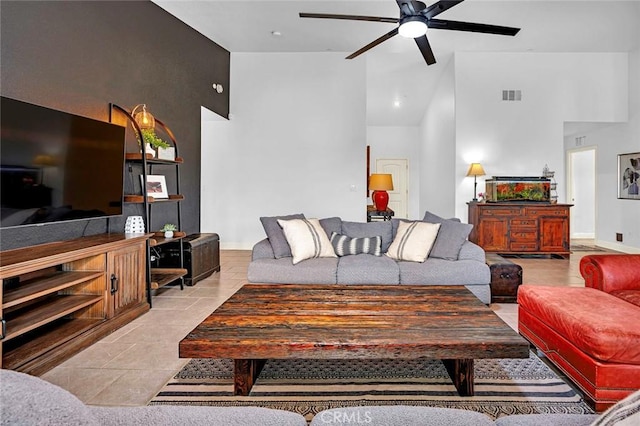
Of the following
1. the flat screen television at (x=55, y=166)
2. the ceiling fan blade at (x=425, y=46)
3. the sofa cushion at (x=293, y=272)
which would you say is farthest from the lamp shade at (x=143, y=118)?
the ceiling fan blade at (x=425, y=46)

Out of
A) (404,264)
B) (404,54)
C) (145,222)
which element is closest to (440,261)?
(404,264)

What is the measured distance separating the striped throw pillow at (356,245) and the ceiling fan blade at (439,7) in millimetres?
2007

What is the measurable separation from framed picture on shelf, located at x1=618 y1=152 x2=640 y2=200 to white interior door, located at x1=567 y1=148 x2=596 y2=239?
7.24 feet

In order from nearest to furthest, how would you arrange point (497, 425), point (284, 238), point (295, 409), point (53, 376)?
point (497, 425) → point (295, 409) → point (53, 376) → point (284, 238)

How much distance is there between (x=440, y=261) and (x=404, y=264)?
0.33 metres

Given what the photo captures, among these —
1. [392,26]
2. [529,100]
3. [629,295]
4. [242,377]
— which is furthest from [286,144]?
[629,295]

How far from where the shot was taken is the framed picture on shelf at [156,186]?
4.15m

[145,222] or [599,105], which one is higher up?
[599,105]

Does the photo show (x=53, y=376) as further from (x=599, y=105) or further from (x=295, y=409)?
(x=599, y=105)

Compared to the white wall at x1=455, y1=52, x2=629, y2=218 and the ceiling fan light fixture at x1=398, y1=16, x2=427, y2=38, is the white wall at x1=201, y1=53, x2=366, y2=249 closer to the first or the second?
the white wall at x1=455, y1=52, x2=629, y2=218

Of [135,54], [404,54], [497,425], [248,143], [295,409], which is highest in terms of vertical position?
[404,54]

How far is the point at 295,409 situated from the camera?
1.85m

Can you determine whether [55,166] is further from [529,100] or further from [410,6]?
[529,100]

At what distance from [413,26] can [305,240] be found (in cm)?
204
